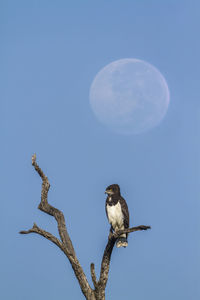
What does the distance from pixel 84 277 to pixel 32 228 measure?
1.86 m

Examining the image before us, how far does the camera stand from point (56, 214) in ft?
38.9

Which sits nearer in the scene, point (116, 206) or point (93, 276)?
point (93, 276)

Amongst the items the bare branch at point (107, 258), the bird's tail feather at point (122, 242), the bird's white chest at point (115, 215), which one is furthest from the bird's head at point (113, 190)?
the bare branch at point (107, 258)

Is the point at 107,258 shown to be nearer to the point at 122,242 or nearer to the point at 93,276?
the point at 93,276

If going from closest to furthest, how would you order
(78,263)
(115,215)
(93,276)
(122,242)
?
(93,276)
(78,263)
(122,242)
(115,215)

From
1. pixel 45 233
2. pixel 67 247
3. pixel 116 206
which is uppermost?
pixel 116 206

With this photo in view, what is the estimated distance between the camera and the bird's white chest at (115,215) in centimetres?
1363

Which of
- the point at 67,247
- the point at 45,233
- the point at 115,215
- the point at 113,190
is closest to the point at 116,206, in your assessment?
the point at 115,215

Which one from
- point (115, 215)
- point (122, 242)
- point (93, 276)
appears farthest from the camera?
point (115, 215)

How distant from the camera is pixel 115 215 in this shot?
13.7 metres

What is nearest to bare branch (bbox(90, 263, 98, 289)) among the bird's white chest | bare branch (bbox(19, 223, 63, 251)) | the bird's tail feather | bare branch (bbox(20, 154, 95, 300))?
bare branch (bbox(20, 154, 95, 300))

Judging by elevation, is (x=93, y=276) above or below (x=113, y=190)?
below

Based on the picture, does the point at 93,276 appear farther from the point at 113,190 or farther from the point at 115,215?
the point at 113,190

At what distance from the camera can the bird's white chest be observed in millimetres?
13633
